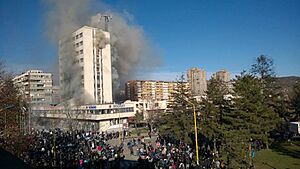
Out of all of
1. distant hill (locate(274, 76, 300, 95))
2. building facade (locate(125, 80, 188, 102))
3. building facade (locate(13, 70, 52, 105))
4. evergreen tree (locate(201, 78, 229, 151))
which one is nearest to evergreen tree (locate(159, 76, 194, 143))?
evergreen tree (locate(201, 78, 229, 151))

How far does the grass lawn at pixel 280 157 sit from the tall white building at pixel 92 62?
153 ft

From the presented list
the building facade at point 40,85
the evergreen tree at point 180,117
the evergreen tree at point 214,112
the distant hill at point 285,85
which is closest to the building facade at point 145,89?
the building facade at point 40,85

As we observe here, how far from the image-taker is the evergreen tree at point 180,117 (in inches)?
1089

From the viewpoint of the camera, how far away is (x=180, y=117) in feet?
93.6

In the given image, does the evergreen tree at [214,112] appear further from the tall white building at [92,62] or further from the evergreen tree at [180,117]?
the tall white building at [92,62]

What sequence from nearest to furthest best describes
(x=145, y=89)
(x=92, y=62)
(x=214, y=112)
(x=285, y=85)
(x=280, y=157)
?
(x=280, y=157) → (x=214, y=112) → (x=285, y=85) → (x=92, y=62) → (x=145, y=89)

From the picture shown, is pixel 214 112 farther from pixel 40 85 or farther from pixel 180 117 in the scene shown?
pixel 40 85

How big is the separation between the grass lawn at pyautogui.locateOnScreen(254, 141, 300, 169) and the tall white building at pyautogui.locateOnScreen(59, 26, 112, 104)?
46.7 m

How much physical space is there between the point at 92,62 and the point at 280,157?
171 ft

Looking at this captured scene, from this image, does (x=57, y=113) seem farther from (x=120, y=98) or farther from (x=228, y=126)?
(x=228, y=126)

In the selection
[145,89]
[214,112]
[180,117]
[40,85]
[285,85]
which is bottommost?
[180,117]

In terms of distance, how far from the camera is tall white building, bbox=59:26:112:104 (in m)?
67.1

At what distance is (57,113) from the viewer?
196ft

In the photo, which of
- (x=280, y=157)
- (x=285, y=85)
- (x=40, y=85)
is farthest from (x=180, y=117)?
(x=40, y=85)
